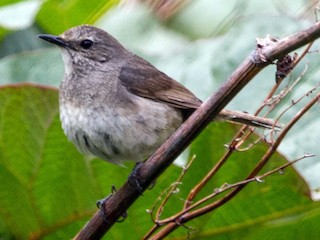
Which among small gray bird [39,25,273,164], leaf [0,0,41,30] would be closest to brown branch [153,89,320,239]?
small gray bird [39,25,273,164]

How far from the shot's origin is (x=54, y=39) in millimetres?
3215

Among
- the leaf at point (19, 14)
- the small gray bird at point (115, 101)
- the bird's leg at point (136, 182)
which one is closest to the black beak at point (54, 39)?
the small gray bird at point (115, 101)

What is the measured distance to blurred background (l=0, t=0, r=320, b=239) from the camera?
2816mm

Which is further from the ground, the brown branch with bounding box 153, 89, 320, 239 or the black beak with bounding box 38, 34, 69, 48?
the black beak with bounding box 38, 34, 69, 48

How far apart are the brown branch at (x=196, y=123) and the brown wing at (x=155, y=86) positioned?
3.31ft

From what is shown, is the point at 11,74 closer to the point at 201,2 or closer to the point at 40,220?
the point at 40,220

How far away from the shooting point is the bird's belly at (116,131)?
2.99m

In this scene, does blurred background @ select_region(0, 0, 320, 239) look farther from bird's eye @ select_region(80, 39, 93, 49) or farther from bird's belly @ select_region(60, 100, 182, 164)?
bird's belly @ select_region(60, 100, 182, 164)

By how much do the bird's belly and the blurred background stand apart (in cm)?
22

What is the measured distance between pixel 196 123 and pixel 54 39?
134 cm

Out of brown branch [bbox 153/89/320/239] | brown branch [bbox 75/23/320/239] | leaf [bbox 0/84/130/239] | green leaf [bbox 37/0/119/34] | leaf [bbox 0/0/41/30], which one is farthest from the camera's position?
green leaf [bbox 37/0/119/34]

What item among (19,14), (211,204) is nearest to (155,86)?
(19,14)

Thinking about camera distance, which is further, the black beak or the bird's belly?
the black beak

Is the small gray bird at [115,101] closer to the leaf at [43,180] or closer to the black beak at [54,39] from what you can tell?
the black beak at [54,39]
